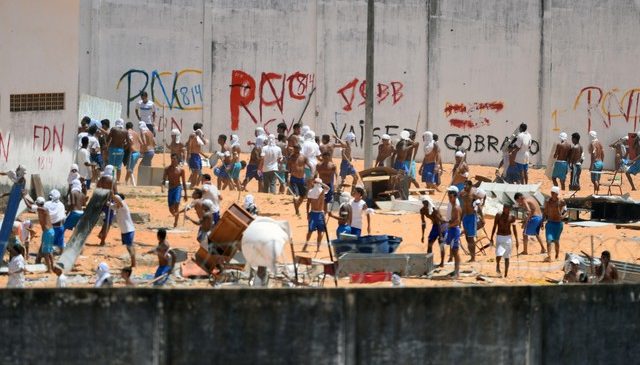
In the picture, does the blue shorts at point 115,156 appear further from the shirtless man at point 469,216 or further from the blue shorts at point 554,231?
the blue shorts at point 554,231

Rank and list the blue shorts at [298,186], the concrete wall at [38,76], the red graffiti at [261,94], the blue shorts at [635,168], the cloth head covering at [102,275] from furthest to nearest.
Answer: the red graffiti at [261,94], the blue shorts at [635,168], the blue shorts at [298,186], the concrete wall at [38,76], the cloth head covering at [102,275]

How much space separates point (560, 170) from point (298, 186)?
7620 millimetres

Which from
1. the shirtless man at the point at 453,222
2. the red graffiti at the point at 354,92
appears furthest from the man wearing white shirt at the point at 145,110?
the shirtless man at the point at 453,222

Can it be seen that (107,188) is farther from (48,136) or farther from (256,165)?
(256,165)

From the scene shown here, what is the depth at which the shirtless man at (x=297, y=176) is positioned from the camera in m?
29.3

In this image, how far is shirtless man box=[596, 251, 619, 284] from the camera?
21.5m

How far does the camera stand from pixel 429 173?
33.7 m

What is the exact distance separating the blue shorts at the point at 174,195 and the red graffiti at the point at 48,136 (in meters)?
2.36

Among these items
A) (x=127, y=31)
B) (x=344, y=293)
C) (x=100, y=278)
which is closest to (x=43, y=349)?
(x=344, y=293)

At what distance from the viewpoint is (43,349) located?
631 inches

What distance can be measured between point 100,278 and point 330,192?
27.4 ft

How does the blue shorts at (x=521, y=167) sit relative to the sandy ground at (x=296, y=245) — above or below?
above

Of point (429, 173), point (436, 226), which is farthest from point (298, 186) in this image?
point (429, 173)

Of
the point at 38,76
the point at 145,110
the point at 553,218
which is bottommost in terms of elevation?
the point at 553,218
